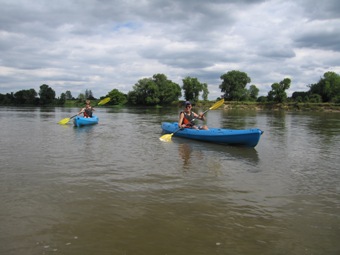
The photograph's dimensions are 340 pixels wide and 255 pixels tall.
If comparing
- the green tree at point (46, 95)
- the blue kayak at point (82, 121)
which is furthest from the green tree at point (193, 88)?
the blue kayak at point (82, 121)

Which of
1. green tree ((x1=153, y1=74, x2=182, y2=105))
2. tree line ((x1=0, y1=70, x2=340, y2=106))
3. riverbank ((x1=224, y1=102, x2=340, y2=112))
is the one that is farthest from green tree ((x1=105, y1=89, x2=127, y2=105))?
riverbank ((x1=224, y1=102, x2=340, y2=112))

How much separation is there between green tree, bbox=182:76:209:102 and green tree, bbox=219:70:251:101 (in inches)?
325

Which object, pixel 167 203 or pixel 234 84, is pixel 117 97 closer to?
pixel 234 84

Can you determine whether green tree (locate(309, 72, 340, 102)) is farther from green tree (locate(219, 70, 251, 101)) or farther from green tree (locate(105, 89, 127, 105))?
green tree (locate(105, 89, 127, 105))

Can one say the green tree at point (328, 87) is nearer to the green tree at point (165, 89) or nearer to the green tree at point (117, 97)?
the green tree at point (165, 89)

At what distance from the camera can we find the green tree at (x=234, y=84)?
305 feet

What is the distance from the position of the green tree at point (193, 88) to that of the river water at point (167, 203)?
265ft

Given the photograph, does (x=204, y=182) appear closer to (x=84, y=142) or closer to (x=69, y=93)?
(x=84, y=142)

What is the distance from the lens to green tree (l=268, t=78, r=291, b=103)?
238 ft

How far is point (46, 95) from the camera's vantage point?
350ft

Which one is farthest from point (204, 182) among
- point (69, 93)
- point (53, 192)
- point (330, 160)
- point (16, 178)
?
point (69, 93)

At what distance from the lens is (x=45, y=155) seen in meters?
9.66

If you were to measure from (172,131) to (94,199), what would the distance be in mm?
9289

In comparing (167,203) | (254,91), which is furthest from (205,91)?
(167,203)
